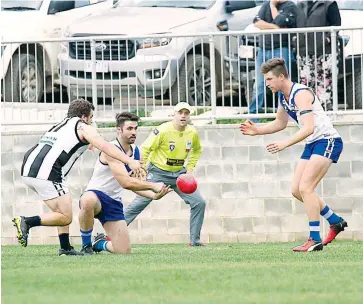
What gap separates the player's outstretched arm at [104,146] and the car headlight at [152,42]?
466cm

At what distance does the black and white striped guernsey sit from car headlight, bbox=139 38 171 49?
4.37 m

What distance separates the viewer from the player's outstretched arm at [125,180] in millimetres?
13586

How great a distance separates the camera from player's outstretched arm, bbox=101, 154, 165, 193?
13586mm

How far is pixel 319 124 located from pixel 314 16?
410 cm

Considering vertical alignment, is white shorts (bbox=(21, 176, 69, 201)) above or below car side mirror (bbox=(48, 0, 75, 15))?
below

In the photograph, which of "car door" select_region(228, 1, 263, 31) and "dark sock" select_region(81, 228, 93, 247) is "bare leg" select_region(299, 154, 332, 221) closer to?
"dark sock" select_region(81, 228, 93, 247)

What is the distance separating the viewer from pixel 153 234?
1808cm

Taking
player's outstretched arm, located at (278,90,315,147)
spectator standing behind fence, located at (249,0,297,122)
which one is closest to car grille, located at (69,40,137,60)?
spectator standing behind fence, located at (249,0,297,122)

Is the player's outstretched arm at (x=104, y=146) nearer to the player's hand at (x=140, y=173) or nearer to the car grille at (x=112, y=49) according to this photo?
the player's hand at (x=140, y=173)

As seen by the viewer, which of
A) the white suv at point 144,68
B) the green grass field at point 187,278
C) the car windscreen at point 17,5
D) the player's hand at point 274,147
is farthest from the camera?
the car windscreen at point 17,5

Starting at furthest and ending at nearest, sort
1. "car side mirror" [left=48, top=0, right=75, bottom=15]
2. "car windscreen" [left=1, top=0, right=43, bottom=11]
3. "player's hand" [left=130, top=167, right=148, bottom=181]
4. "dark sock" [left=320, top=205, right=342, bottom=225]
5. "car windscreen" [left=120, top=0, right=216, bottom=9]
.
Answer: "car side mirror" [left=48, top=0, right=75, bottom=15], "car windscreen" [left=1, top=0, right=43, bottom=11], "car windscreen" [left=120, top=0, right=216, bottom=9], "dark sock" [left=320, top=205, right=342, bottom=225], "player's hand" [left=130, top=167, right=148, bottom=181]

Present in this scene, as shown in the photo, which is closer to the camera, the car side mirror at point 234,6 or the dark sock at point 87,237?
the dark sock at point 87,237

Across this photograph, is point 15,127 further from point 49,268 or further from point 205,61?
point 49,268

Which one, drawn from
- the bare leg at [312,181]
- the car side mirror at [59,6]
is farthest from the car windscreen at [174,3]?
the bare leg at [312,181]
